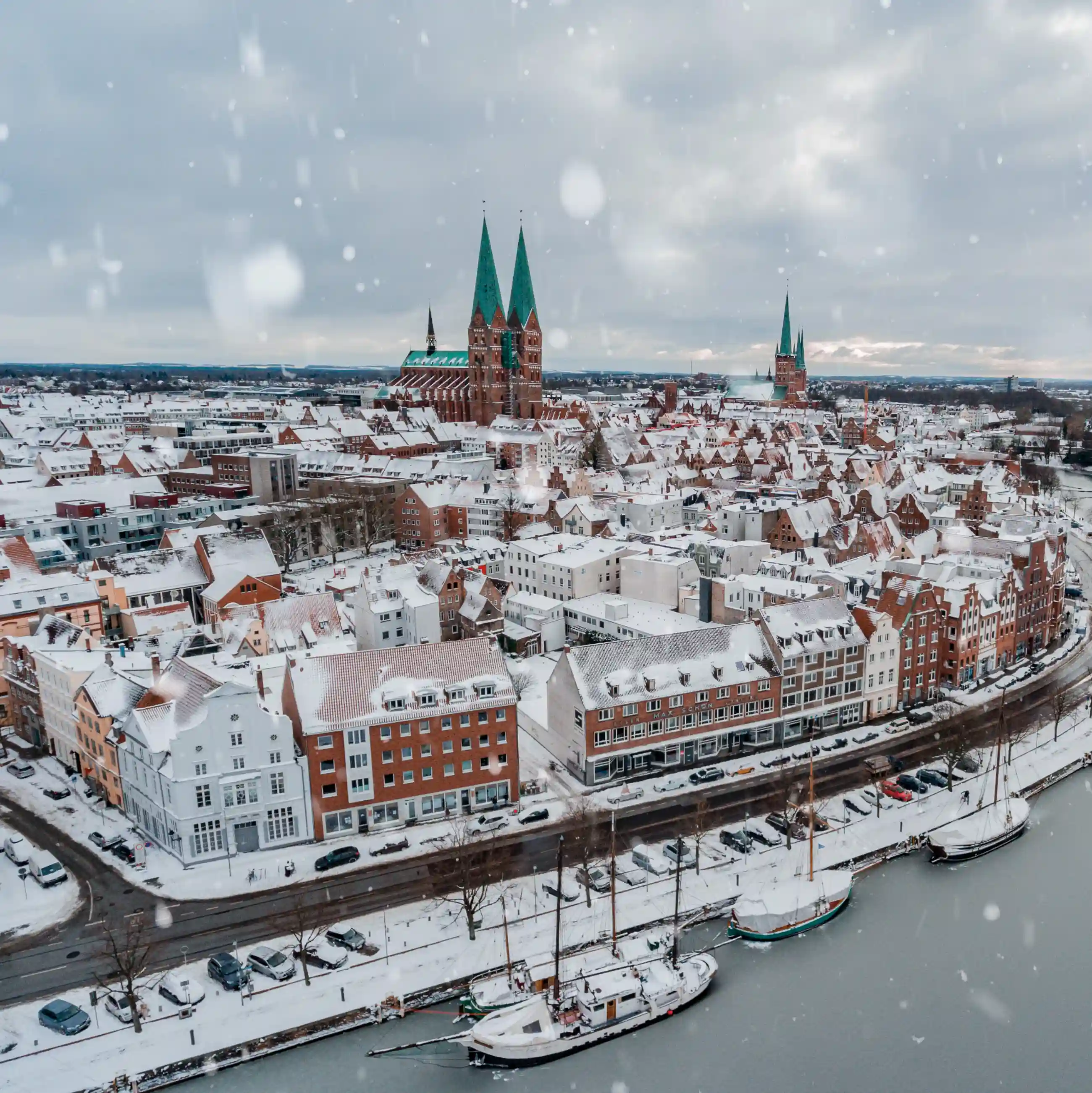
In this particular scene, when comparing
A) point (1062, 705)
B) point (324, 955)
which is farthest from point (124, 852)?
point (1062, 705)

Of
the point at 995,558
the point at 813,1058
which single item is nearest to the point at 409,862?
the point at 813,1058

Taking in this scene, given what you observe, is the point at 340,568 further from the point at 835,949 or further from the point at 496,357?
the point at 496,357

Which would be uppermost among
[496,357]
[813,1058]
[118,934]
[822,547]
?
[496,357]

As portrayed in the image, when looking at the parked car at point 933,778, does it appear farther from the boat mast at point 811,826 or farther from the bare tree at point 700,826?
the bare tree at point 700,826

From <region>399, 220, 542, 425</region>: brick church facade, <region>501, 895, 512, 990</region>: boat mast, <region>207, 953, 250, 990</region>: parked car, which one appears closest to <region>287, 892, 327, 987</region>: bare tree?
<region>207, 953, 250, 990</region>: parked car

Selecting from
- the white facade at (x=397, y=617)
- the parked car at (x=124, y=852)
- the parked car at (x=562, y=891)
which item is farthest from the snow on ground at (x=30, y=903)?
the white facade at (x=397, y=617)

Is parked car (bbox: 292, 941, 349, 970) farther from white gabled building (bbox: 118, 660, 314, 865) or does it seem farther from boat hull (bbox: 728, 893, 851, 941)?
boat hull (bbox: 728, 893, 851, 941)

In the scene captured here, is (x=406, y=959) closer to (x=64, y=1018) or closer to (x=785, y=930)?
(x=64, y=1018)
